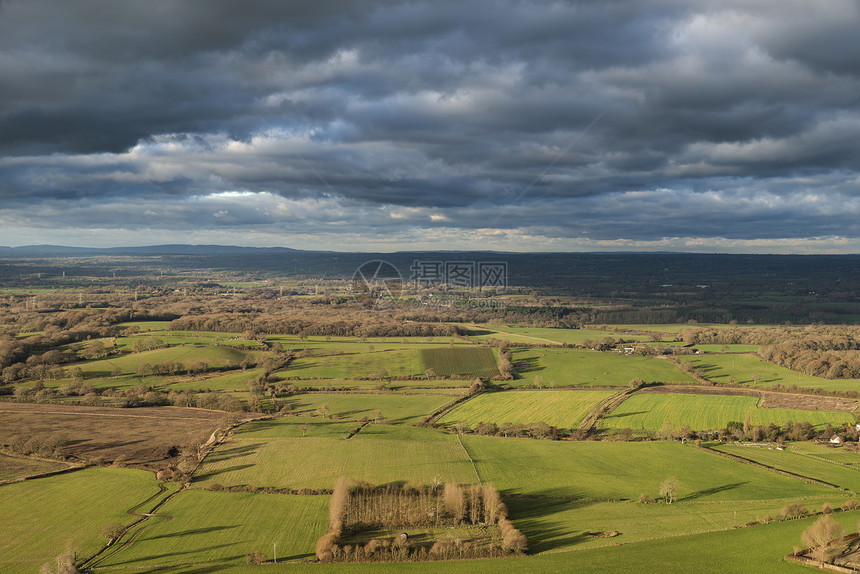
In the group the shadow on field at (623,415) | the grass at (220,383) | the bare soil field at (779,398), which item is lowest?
the shadow on field at (623,415)

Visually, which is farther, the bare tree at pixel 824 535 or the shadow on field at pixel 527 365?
the shadow on field at pixel 527 365

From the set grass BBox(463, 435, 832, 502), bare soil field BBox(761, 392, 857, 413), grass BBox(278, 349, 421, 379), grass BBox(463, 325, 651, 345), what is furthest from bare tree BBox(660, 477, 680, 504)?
grass BBox(463, 325, 651, 345)

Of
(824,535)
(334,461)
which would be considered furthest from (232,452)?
(824,535)

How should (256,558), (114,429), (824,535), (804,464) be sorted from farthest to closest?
1. (114,429)
2. (804,464)
3. (256,558)
4. (824,535)

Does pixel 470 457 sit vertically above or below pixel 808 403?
below

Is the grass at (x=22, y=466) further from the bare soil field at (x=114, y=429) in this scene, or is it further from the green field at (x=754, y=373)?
the green field at (x=754, y=373)

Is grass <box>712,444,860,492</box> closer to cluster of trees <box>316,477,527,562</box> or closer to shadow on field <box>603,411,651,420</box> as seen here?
shadow on field <box>603,411,651,420</box>

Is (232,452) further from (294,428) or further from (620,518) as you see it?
(620,518)

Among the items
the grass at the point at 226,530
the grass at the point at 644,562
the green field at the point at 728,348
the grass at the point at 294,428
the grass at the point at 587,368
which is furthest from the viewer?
the green field at the point at 728,348

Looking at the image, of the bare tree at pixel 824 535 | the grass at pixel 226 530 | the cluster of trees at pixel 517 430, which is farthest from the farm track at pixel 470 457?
the bare tree at pixel 824 535
